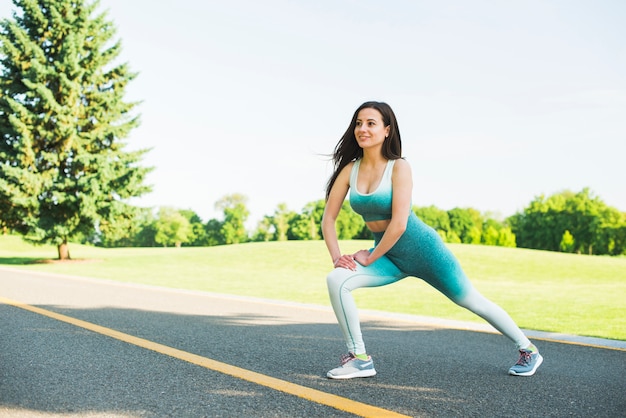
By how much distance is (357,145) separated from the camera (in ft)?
12.9

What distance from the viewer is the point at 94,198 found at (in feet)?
82.6

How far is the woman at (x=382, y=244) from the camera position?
11.7 feet

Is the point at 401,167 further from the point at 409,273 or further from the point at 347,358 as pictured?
the point at 347,358

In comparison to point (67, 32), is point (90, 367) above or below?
below

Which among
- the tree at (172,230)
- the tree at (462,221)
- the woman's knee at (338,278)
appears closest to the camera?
the woman's knee at (338,278)

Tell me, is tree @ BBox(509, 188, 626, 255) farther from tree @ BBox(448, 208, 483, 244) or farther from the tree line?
tree @ BBox(448, 208, 483, 244)

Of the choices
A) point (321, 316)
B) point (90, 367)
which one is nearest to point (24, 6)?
point (321, 316)

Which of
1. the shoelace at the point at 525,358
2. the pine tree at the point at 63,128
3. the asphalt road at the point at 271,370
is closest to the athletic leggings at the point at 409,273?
the shoelace at the point at 525,358

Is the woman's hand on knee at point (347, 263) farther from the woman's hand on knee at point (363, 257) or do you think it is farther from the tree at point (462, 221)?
the tree at point (462, 221)

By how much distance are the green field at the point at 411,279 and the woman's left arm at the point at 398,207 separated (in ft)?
14.7

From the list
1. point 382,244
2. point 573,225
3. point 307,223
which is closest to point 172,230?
point 307,223

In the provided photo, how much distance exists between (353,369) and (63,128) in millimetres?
25974

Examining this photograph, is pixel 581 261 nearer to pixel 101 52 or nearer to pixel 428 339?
pixel 101 52

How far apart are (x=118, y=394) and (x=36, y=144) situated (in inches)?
1082
